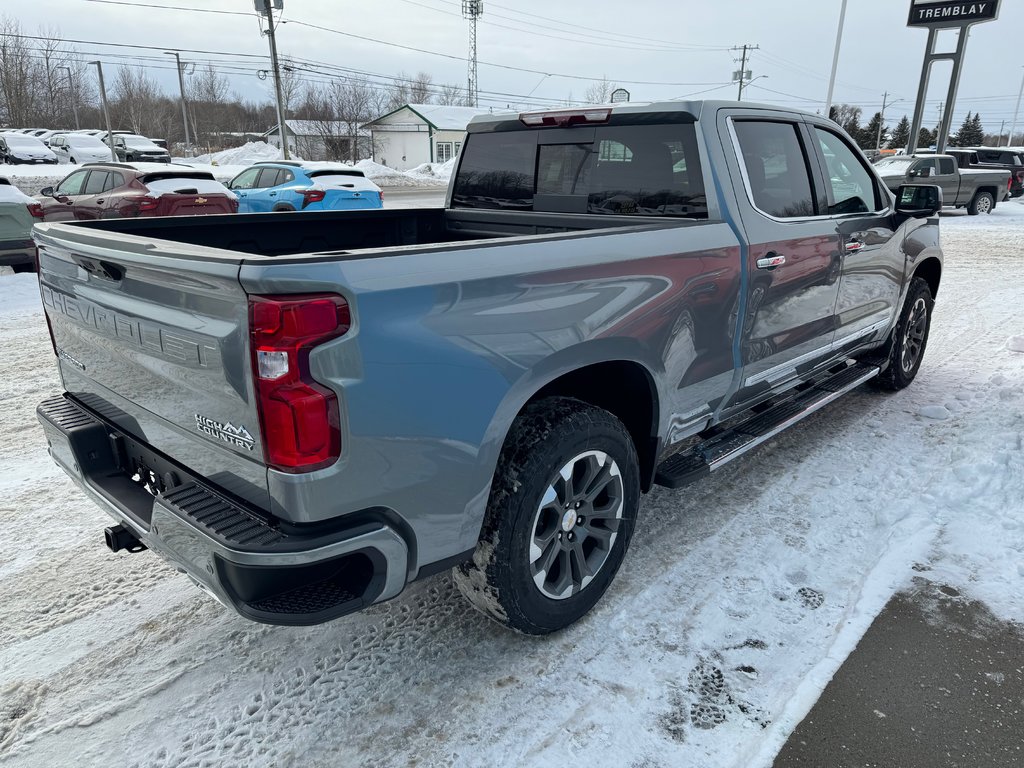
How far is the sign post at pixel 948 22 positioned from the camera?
24719mm

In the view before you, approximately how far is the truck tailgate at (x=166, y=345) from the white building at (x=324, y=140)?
56.2 metres

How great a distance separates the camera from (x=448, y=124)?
55.4 metres

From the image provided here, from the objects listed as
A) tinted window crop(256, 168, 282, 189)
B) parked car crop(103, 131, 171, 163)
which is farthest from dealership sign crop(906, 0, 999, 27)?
parked car crop(103, 131, 171, 163)

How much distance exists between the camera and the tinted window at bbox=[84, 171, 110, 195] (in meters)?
12.5

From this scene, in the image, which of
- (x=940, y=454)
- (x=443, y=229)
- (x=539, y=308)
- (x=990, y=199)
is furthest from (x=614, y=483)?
(x=990, y=199)

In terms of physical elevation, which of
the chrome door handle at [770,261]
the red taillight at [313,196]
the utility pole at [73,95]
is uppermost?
the utility pole at [73,95]

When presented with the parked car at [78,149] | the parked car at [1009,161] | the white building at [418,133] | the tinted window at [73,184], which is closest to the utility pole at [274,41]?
the parked car at [78,149]

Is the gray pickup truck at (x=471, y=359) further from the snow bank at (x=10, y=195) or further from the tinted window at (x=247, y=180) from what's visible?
the tinted window at (x=247, y=180)

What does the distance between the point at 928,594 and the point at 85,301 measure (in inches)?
145

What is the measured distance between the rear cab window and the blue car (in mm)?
9985

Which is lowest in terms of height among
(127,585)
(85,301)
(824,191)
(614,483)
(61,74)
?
(127,585)

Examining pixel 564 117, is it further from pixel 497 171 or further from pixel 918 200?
pixel 918 200

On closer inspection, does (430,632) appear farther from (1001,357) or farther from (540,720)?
(1001,357)

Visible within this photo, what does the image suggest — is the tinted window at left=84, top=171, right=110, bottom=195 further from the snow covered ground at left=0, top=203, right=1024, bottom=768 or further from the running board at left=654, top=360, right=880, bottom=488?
the running board at left=654, top=360, right=880, bottom=488
